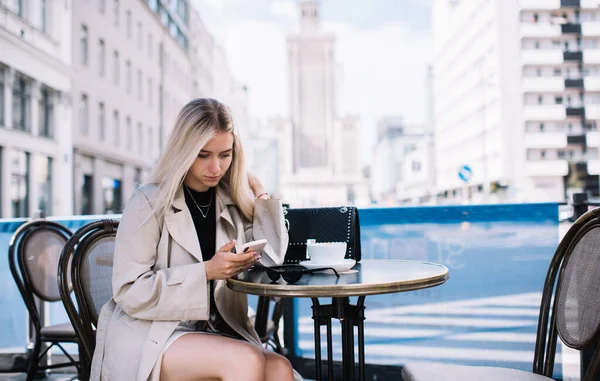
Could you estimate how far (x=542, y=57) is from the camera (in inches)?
1718

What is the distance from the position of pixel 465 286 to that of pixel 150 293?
2.02 metres

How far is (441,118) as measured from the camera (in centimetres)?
6178

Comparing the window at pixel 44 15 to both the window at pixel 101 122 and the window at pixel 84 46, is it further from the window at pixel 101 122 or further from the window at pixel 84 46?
the window at pixel 101 122

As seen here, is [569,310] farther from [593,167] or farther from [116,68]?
[593,167]

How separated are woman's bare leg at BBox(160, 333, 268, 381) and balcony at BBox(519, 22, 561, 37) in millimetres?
47096

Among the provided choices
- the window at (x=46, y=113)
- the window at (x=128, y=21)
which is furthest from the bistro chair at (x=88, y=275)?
the window at (x=128, y=21)

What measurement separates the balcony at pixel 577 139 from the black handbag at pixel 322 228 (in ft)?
151

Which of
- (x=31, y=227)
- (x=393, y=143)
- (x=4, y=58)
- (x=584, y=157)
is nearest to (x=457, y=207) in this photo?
(x=31, y=227)

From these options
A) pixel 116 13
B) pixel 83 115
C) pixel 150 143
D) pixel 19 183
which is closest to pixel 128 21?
A: pixel 116 13

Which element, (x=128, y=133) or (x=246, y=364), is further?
(x=128, y=133)

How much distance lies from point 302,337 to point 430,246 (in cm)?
93

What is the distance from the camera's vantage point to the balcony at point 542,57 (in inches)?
1711

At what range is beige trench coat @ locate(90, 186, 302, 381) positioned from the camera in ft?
5.36

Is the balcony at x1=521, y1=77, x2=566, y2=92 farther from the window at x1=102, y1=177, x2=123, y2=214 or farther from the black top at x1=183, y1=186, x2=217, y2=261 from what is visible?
the black top at x1=183, y1=186, x2=217, y2=261
